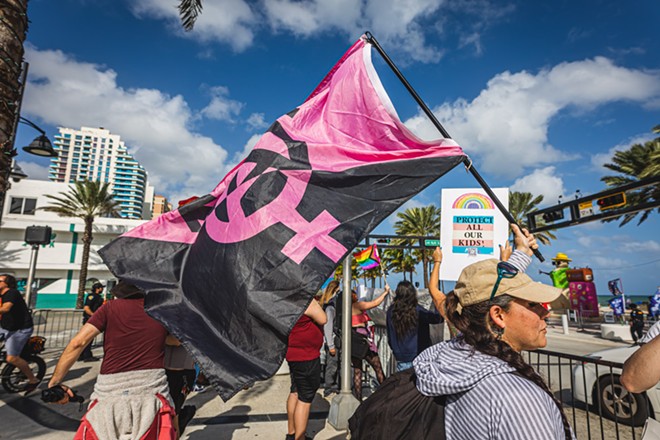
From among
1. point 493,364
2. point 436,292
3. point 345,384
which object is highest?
point 436,292

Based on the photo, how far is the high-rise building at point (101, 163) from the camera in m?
161

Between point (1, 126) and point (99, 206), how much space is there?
112 ft

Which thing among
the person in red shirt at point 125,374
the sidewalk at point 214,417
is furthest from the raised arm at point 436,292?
the sidewalk at point 214,417

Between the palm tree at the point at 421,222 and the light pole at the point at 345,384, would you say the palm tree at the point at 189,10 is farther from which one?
the palm tree at the point at 421,222

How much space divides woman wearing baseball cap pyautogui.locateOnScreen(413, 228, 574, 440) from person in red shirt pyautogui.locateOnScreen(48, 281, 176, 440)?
2228 mm

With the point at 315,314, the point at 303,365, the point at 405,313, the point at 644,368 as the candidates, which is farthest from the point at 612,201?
the point at 644,368

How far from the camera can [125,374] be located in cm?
282

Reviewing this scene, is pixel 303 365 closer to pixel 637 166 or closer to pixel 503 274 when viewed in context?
pixel 503 274

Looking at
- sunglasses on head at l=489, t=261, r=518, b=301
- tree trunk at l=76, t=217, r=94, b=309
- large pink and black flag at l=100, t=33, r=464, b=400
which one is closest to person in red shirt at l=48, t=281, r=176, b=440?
large pink and black flag at l=100, t=33, r=464, b=400

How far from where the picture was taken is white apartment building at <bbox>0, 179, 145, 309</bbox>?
35656mm

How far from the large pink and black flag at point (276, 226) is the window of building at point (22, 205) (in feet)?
148

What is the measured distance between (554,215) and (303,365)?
18.0 ft

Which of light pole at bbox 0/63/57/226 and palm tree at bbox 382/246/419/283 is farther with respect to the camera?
palm tree at bbox 382/246/419/283

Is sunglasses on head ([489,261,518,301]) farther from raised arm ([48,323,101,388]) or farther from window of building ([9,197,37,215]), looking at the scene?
window of building ([9,197,37,215])
